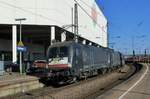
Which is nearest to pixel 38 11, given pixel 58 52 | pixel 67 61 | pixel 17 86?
pixel 58 52

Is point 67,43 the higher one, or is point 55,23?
point 55,23

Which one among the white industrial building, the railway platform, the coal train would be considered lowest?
the railway platform

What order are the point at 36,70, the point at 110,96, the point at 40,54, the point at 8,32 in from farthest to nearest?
the point at 40,54 → the point at 8,32 → the point at 36,70 → the point at 110,96

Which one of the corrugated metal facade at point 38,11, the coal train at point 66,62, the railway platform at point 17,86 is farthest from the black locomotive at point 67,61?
the corrugated metal facade at point 38,11

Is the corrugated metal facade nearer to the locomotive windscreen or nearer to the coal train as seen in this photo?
the coal train

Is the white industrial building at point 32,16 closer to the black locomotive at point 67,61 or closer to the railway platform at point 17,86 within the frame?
the black locomotive at point 67,61

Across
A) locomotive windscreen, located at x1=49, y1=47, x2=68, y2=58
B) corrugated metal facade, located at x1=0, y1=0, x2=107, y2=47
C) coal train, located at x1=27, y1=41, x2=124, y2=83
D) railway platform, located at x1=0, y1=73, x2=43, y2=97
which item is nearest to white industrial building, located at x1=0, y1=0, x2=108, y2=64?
corrugated metal facade, located at x1=0, y1=0, x2=107, y2=47

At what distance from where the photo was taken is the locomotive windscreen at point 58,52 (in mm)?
28953

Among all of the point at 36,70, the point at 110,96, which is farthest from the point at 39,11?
the point at 110,96

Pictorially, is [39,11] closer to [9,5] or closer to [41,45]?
[9,5]

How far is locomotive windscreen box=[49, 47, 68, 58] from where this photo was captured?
2895 cm

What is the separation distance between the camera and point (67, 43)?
29406 millimetres

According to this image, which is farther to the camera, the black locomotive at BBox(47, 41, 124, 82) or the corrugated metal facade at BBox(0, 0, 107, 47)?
the corrugated metal facade at BBox(0, 0, 107, 47)

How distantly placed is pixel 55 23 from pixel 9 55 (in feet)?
43.2
